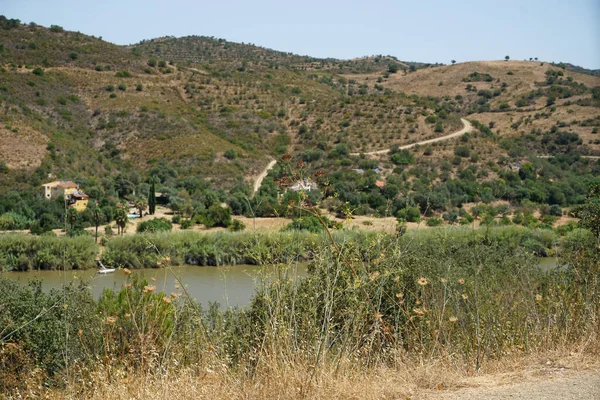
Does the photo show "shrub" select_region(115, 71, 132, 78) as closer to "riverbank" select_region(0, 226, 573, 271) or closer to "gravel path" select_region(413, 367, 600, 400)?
"riverbank" select_region(0, 226, 573, 271)

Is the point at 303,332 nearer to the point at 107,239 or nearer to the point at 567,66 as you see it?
the point at 107,239

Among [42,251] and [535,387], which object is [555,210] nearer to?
[42,251]

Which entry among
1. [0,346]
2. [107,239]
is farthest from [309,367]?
[107,239]

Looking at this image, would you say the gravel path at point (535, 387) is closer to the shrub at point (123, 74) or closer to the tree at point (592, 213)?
the tree at point (592, 213)

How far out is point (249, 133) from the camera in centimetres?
5722

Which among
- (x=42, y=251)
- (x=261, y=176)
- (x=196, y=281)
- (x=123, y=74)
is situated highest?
(x=123, y=74)

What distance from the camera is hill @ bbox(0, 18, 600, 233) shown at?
132 ft

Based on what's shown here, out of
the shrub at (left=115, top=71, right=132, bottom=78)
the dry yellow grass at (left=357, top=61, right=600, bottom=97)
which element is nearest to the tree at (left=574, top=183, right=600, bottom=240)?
the shrub at (left=115, top=71, right=132, bottom=78)

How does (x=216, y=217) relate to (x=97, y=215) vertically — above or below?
below

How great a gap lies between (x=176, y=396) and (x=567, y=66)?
101628 mm

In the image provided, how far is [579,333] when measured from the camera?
20.6 feet

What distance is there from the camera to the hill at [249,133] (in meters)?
40.4

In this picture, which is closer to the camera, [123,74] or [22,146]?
[22,146]

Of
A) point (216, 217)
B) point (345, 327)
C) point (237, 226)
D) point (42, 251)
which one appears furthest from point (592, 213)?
point (216, 217)
